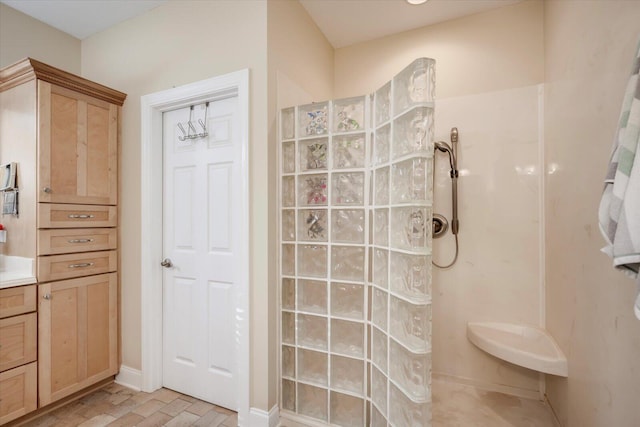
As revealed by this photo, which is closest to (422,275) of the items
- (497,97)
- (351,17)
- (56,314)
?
(497,97)

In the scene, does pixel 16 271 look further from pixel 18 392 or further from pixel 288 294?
pixel 288 294

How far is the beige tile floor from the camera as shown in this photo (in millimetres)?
1829

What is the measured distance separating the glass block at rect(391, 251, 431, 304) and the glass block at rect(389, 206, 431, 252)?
0.16 feet

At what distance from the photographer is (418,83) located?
53.2 inches

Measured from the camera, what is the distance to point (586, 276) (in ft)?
4.62

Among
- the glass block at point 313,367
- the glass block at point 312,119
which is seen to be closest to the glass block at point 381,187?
the glass block at point 312,119

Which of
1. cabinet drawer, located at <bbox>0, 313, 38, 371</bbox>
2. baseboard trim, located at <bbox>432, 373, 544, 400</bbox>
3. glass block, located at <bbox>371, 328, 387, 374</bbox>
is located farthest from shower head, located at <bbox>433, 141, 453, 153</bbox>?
cabinet drawer, located at <bbox>0, 313, 38, 371</bbox>

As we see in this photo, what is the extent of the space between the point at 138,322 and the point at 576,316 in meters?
2.84

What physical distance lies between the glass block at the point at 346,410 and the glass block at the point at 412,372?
15.7 inches

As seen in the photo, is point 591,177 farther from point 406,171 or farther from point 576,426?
point 576,426

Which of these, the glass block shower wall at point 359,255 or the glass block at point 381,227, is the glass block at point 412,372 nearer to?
the glass block shower wall at point 359,255

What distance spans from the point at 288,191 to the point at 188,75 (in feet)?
3.63

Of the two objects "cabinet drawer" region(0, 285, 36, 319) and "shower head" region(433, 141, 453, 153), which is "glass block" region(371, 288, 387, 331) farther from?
"cabinet drawer" region(0, 285, 36, 319)

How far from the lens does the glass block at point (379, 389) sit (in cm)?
155
